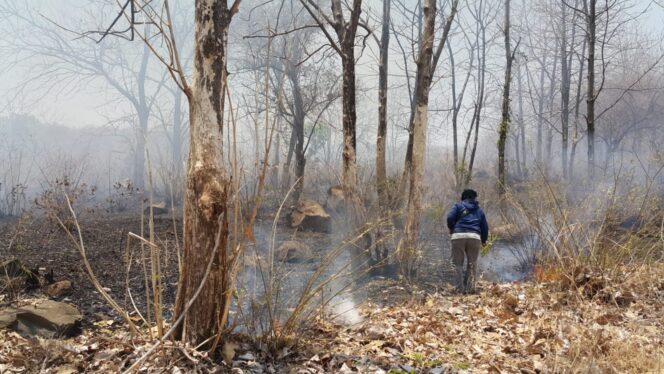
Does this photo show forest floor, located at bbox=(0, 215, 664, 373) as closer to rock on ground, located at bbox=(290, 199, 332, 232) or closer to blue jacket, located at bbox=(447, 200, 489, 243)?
blue jacket, located at bbox=(447, 200, 489, 243)

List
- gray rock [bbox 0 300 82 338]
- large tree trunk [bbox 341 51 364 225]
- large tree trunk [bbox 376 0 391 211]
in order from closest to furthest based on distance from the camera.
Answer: gray rock [bbox 0 300 82 338], large tree trunk [bbox 341 51 364 225], large tree trunk [bbox 376 0 391 211]

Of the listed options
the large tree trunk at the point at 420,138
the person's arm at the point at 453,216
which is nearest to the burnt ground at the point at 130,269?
the large tree trunk at the point at 420,138

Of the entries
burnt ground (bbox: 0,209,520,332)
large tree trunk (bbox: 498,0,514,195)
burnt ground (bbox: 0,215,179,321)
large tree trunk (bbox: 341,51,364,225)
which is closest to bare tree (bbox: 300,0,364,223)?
large tree trunk (bbox: 341,51,364,225)

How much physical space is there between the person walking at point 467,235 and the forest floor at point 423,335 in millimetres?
277

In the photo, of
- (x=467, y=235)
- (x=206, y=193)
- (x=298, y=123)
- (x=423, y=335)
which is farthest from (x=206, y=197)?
(x=298, y=123)

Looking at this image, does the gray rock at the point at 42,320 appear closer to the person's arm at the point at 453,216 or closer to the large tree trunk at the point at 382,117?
the person's arm at the point at 453,216

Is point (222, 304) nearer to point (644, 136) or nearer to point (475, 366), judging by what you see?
point (475, 366)

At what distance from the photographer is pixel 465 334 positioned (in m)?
4.07

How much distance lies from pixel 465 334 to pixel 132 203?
1520 cm

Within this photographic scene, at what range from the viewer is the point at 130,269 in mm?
7016

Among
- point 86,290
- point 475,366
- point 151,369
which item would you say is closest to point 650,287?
point 475,366

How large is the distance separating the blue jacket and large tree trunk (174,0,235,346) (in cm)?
426

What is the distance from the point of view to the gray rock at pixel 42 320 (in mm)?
3916

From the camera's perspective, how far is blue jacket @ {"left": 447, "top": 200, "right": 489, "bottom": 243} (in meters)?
6.41
